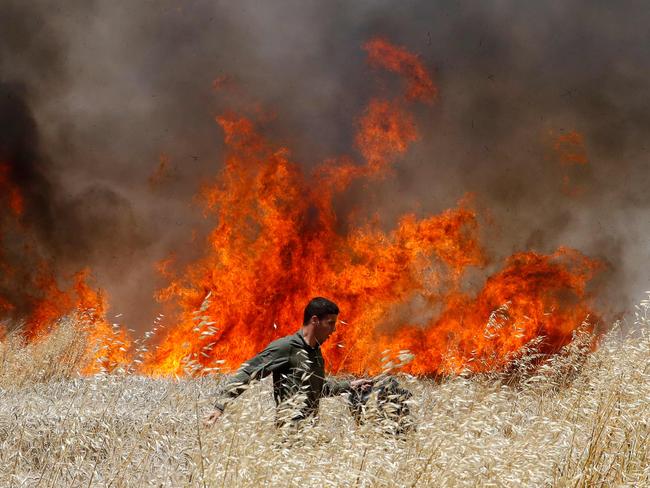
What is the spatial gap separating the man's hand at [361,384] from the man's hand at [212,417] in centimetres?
89

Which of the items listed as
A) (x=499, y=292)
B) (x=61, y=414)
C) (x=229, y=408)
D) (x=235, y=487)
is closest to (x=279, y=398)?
(x=229, y=408)

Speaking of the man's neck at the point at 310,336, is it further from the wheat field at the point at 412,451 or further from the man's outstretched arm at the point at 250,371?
the wheat field at the point at 412,451

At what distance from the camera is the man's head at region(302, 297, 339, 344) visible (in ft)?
11.6

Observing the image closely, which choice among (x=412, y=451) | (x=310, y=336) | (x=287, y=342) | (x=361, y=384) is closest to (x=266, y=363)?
(x=287, y=342)

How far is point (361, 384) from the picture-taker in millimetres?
3496

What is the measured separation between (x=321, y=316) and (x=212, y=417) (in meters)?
0.96

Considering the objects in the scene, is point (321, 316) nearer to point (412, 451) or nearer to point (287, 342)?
point (287, 342)

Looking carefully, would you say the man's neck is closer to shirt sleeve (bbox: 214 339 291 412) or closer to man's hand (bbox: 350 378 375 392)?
shirt sleeve (bbox: 214 339 291 412)

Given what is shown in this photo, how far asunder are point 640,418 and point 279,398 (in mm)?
2023

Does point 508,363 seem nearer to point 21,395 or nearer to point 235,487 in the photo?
point 235,487

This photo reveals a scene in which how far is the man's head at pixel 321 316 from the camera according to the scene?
354 cm

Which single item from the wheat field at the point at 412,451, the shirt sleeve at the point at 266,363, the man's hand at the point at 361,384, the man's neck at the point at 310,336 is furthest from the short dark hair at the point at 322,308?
the wheat field at the point at 412,451

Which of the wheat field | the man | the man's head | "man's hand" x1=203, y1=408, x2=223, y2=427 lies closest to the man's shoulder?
the man

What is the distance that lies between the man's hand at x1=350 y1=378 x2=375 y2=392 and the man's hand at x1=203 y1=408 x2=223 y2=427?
89cm
